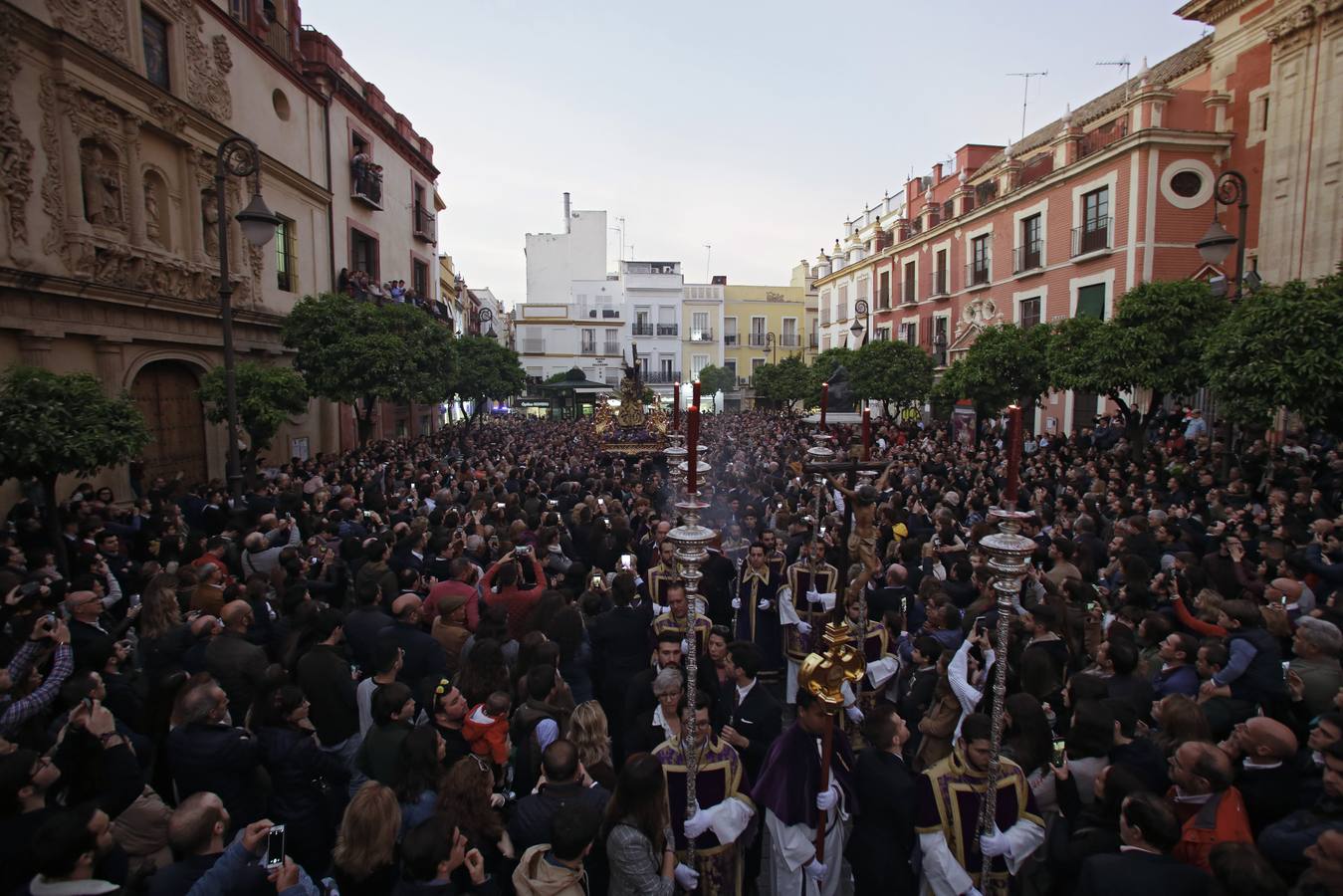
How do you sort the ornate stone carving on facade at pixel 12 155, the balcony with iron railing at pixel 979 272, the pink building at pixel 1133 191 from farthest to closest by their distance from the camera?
the balcony with iron railing at pixel 979 272, the pink building at pixel 1133 191, the ornate stone carving on facade at pixel 12 155

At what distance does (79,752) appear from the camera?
11.1 feet

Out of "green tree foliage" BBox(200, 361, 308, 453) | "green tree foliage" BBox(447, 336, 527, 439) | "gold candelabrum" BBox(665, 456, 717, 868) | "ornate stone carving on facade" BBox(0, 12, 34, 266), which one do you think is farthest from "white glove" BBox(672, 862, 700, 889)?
"green tree foliage" BBox(447, 336, 527, 439)

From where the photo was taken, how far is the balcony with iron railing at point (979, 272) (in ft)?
90.9

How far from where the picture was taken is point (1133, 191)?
67.0 ft

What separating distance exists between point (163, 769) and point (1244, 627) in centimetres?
645

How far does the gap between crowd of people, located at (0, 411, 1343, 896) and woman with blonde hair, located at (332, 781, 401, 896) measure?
1 centimetres

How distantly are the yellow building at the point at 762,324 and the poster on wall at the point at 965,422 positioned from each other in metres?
31.3

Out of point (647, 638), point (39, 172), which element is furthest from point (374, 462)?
point (647, 638)

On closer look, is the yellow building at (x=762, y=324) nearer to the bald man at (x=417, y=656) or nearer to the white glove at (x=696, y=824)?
the bald man at (x=417, y=656)

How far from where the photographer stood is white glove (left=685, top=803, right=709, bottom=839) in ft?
11.0

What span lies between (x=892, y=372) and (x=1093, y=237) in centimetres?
707

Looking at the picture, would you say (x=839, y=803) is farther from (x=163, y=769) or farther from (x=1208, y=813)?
(x=163, y=769)

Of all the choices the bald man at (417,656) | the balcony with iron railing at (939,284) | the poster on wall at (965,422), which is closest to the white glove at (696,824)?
the bald man at (417,656)

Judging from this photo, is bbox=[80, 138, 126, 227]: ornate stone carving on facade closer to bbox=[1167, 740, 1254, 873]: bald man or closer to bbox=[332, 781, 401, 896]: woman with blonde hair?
bbox=[332, 781, 401, 896]: woman with blonde hair
